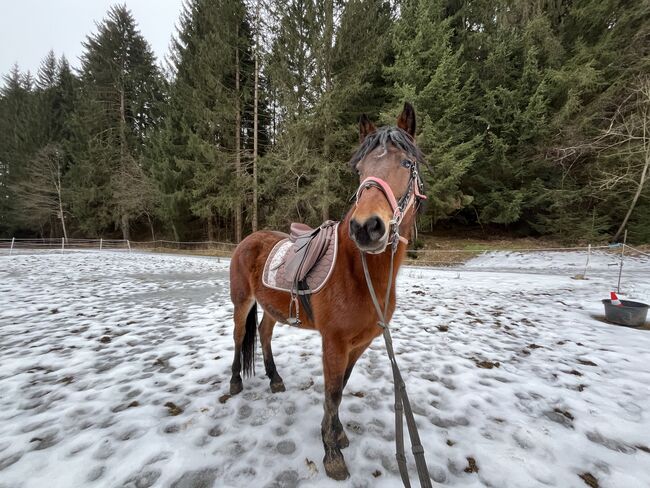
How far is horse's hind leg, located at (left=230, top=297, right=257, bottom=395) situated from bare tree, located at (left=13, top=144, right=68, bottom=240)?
107 feet

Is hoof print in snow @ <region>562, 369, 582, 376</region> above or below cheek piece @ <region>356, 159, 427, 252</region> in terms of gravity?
below

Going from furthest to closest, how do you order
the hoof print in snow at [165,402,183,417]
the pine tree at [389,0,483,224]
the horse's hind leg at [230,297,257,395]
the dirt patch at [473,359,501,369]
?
the pine tree at [389,0,483,224] < the dirt patch at [473,359,501,369] < the horse's hind leg at [230,297,257,395] < the hoof print in snow at [165,402,183,417]

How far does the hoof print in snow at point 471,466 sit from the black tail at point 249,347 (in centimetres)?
206

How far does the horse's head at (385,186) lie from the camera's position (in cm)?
122

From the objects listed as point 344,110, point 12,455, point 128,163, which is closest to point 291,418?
point 12,455

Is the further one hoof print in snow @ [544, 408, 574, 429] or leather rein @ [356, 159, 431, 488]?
hoof print in snow @ [544, 408, 574, 429]

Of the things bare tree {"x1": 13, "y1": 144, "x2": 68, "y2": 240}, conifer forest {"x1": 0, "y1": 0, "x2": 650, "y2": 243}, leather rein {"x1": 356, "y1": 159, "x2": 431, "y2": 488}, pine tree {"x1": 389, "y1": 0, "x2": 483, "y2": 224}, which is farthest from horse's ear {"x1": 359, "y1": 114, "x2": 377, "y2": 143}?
bare tree {"x1": 13, "y1": 144, "x2": 68, "y2": 240}

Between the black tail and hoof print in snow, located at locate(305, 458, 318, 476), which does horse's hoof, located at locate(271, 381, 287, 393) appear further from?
hoof print in snow, located at locate(305, 458, 318, 476)

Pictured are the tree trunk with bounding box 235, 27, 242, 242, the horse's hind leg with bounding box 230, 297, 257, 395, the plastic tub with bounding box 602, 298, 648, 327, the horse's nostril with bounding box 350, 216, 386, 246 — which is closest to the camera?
the horse's nostril with bounding box 350, 216, 386, 246

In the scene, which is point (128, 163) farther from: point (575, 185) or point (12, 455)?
point (575, 185)

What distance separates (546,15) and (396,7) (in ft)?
29.1

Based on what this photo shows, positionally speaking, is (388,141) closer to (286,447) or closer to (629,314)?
(286,447)

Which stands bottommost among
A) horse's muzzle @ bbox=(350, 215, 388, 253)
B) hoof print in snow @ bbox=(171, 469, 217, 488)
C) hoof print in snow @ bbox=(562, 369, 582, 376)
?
hoof print in snow @ bbox=(171, 469, 217, 488)

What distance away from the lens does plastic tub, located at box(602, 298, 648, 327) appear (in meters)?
4.04
